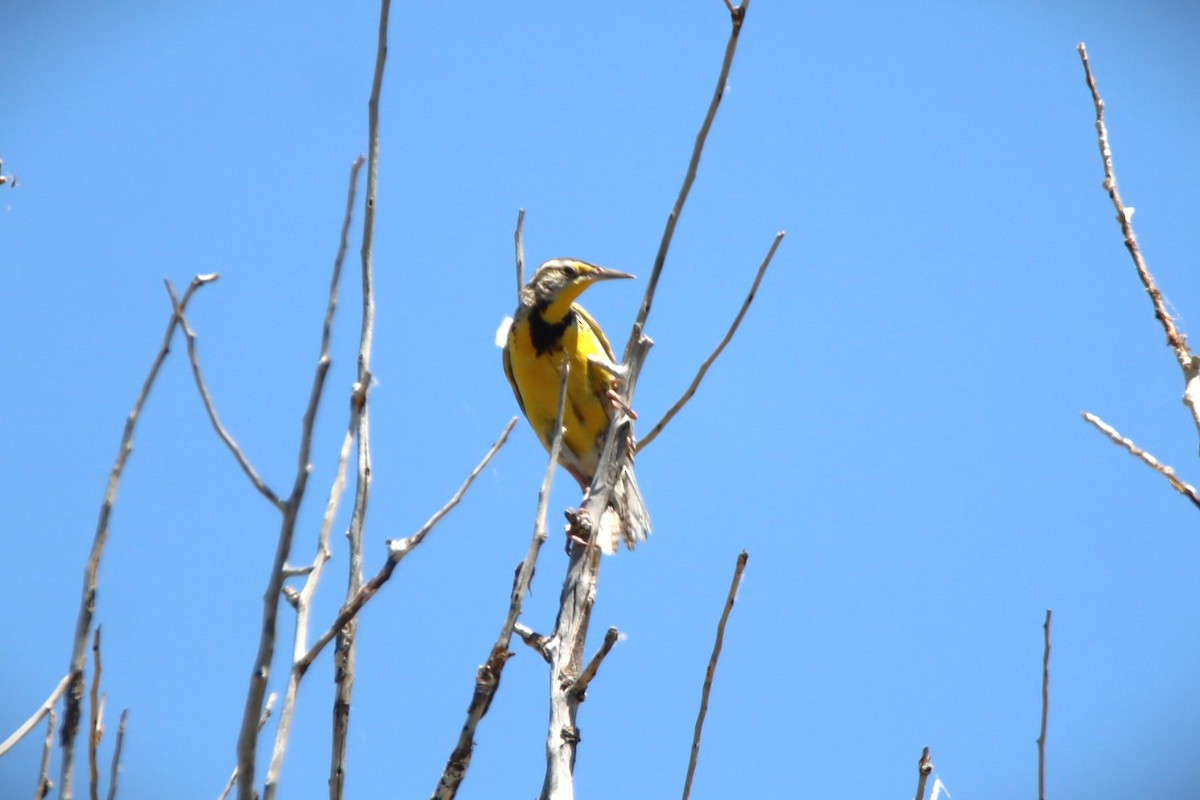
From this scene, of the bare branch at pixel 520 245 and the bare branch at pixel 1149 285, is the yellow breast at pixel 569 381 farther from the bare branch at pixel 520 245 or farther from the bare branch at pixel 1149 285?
the bare branch at pixel 1149 285

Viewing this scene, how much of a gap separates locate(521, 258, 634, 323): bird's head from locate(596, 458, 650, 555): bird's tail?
1082mm

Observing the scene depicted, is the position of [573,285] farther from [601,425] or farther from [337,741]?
[337,741]

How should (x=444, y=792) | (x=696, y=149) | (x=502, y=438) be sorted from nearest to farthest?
(x=444, y=792), (x=502, y=438), (x=696, y=149)

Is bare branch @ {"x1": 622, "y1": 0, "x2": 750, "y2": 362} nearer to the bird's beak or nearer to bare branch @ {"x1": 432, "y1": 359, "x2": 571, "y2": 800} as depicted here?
bare branch @ {"x1": 432, "y1": 359, "x2": 571, "y2": 800}

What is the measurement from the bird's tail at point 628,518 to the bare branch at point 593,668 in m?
3.99

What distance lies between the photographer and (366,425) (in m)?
2.95

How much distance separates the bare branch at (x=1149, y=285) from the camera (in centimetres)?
259

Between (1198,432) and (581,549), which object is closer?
(1198,432)

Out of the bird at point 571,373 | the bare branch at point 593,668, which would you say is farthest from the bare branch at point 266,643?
the bird at point 571,373

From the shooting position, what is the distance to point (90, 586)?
7.59ft

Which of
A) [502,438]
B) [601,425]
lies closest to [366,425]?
[502,438]

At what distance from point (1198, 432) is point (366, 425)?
1908 mm

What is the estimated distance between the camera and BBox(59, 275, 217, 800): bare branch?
2.29 meters

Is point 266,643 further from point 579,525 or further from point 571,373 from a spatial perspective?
point 571,373
